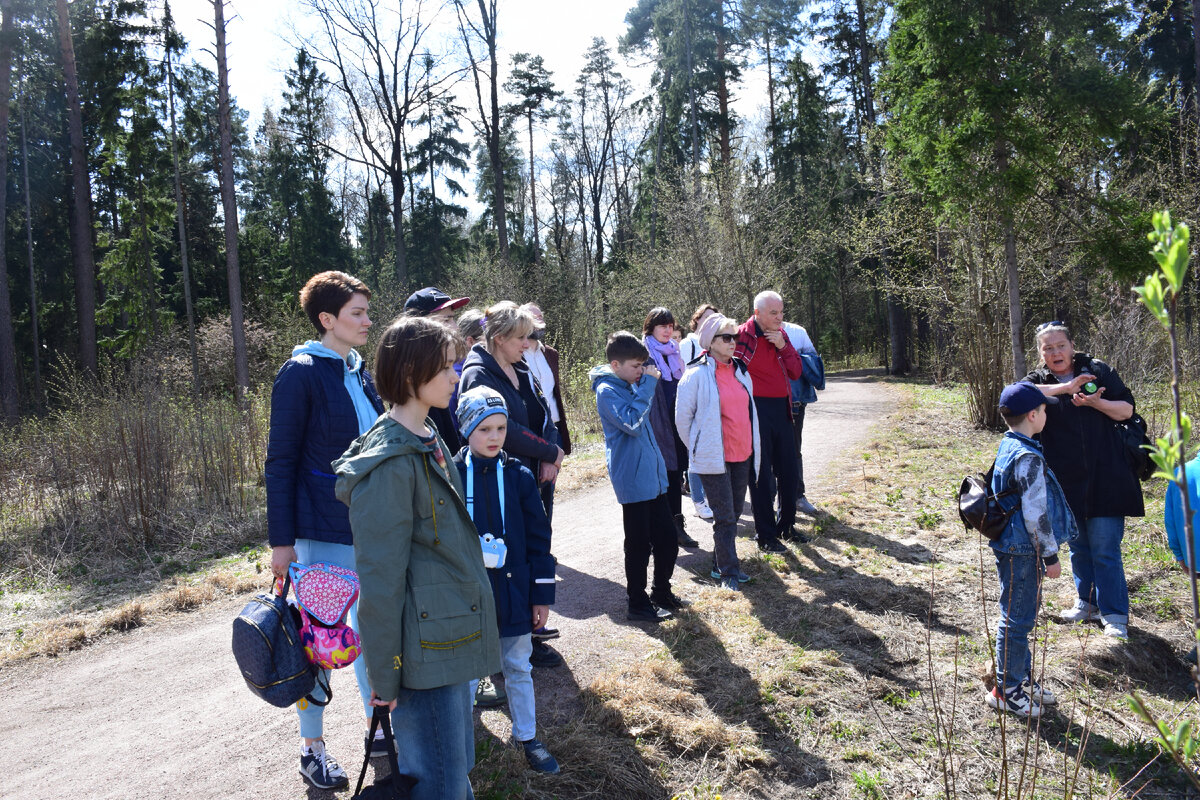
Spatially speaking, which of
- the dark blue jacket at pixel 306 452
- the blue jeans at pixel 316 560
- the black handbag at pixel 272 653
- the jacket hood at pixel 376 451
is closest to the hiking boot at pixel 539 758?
the blue jeans at pixel 316 560

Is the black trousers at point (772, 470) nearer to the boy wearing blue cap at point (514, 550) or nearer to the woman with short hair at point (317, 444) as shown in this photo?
the boy wearing blue cap at point (514, 550)

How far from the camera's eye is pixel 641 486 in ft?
14.9

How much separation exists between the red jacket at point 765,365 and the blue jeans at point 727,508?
93cm

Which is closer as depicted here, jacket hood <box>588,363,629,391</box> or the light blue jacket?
jacket hood <box>588,363,629,391</box>

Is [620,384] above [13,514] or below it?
above

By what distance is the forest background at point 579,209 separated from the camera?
859 centimetres

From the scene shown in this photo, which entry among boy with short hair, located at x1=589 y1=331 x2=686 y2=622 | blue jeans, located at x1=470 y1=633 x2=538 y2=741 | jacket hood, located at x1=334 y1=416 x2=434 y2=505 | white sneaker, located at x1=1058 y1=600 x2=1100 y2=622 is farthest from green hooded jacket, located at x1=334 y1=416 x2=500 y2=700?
white sneaker, located at x1=1058 y1=600 x2=1100 y2=622

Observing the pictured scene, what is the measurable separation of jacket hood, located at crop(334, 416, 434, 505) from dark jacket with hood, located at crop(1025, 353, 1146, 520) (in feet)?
12.7

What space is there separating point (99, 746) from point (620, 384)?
3.34 meters

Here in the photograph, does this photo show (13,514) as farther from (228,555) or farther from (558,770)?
(558,770)

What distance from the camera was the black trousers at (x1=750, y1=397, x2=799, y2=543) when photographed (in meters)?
6.05

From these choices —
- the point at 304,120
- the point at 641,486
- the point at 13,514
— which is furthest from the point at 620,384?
the point at 304,120

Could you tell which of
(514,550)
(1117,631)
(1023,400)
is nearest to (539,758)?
(514,550)

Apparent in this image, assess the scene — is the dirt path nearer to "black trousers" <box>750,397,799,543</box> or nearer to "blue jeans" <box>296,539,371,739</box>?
"blue jeans" <box>296,539,371,739</box>
